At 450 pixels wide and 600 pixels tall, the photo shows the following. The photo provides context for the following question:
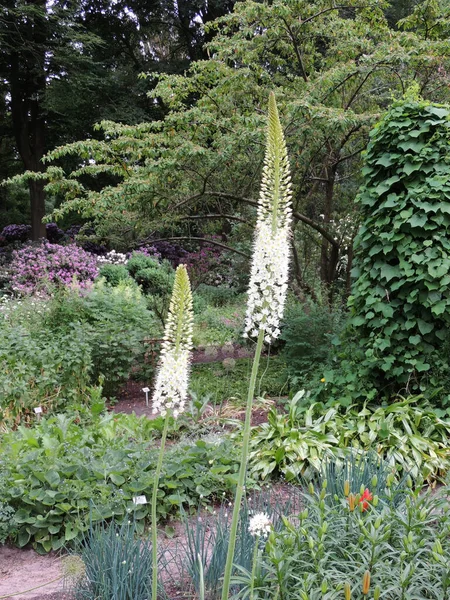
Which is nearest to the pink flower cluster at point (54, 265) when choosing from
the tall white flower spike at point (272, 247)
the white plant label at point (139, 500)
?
the white plant label at point (139, 500)

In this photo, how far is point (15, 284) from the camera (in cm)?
1195

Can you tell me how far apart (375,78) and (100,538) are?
7.53 metres

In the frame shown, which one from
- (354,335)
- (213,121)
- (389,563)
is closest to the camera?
(389,563)

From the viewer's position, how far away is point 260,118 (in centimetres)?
597

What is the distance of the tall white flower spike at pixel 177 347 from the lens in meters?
1.70

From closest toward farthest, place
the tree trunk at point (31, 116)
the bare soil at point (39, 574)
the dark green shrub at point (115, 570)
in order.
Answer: the dark green shrub at point (115, 570)
the bare soil at point (39, 574)
the tree trunk at point (31, 116)

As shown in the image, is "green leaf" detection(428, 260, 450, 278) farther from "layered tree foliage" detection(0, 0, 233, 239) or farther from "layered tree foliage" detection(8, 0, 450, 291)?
"layered tree foliage" detection(0, 0, 233, 239)

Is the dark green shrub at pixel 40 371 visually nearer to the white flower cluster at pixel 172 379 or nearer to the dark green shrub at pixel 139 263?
the white flower cluster at pixel 172 379

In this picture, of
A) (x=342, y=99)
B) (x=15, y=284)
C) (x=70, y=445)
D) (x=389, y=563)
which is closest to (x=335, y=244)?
(x=342, y=99)

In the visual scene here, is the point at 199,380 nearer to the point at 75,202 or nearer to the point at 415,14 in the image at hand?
the point at 75,202

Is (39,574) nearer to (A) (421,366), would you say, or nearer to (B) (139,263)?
(A) (421,366)

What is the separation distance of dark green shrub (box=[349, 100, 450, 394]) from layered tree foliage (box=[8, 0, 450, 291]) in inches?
45.4

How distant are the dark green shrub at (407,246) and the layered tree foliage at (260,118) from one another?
115 cm

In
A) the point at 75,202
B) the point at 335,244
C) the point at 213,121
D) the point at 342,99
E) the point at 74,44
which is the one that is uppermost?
the point at 74,44
